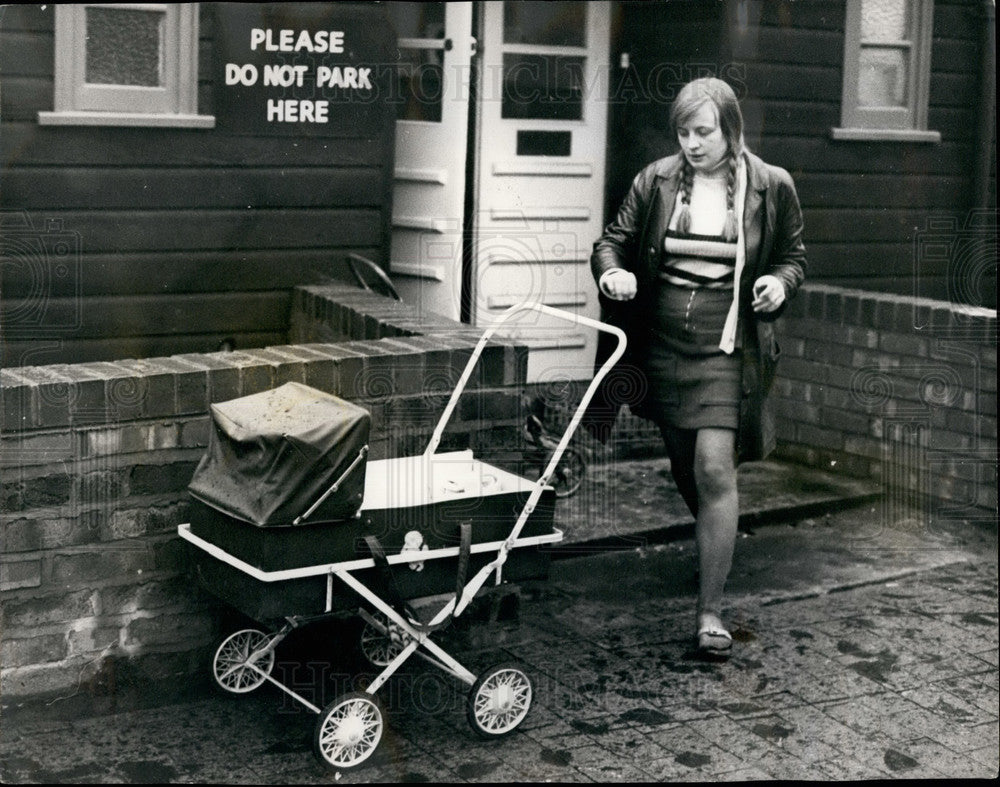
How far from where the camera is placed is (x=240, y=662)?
5.38 m

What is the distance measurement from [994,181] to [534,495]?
21.4ft

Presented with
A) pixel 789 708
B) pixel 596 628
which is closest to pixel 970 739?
pixel 789 708

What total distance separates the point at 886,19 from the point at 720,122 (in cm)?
437

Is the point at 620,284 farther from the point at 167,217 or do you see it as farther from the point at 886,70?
the point at 886,70

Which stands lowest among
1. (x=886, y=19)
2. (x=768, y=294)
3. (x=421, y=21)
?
(x=768, y=294)

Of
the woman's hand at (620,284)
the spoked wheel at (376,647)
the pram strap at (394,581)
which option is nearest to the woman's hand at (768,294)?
the woman's hand at (620,284)

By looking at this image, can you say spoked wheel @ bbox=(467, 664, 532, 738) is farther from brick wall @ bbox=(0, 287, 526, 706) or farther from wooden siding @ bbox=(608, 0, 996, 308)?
wooden siding @ bbox=(608, 0, 996, 308)

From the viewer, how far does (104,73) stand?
758 cm

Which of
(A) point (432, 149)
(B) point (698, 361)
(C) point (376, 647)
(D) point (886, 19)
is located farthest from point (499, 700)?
(D) point (886, 19)

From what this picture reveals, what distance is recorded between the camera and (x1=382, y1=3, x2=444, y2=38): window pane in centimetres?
888

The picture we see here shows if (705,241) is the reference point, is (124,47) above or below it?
above

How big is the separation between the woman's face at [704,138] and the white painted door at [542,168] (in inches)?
123

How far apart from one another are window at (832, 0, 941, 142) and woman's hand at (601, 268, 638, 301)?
4.15m

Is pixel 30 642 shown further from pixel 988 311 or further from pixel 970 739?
pixel 988 311
